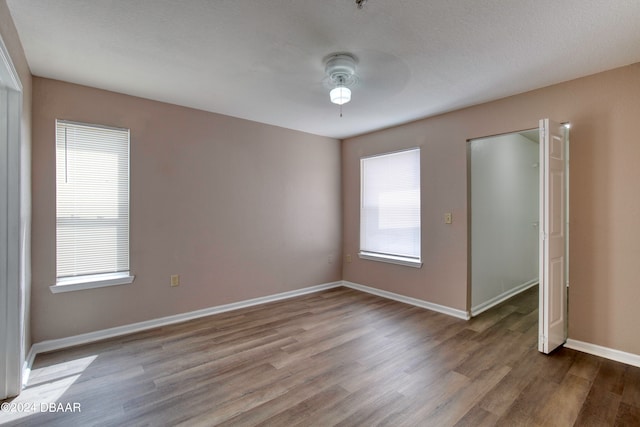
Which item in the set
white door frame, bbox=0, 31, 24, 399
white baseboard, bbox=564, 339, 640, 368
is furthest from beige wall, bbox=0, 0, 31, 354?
white baseboard, bbox=564, 339, 640, 368

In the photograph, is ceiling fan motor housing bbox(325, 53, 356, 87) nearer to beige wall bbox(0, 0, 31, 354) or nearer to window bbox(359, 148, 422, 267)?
window bbox(359, 148, 422, 267)

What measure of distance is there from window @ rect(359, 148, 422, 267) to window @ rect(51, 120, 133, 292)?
3.24 m

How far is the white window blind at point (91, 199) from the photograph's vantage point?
283cm

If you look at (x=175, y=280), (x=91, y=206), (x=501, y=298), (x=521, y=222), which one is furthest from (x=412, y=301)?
(x=91, y=206)

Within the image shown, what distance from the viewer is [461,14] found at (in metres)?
1.82

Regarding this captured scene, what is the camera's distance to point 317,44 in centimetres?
214

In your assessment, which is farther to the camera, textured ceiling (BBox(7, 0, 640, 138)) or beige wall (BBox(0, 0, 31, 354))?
beige wall (BBox(0, 0, 31, 354))

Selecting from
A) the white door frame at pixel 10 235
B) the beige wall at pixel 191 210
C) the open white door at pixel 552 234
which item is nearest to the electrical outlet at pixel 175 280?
the beige wall at pixel 191 210

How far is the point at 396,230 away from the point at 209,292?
8.78ft

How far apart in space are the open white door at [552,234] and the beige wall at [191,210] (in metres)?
2.93

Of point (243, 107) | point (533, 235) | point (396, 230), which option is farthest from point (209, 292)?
point (533, 235)

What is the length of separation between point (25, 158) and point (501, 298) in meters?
5.47

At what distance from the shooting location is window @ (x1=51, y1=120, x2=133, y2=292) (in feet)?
9.27

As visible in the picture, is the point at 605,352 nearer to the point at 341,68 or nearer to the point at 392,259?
the point at 392,259
